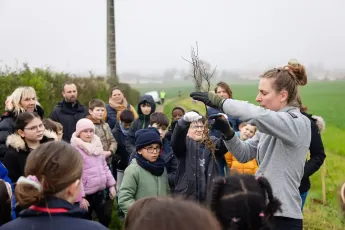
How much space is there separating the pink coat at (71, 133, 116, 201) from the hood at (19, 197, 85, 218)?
3018 millimetres

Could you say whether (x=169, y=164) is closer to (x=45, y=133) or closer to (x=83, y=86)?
(x=45, y=133)

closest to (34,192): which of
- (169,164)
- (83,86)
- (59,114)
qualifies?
(169,164)

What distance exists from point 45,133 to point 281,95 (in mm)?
2606

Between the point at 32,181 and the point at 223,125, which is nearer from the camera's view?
the point at 32,181

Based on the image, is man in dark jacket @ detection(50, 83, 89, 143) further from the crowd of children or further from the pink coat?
the pink coat

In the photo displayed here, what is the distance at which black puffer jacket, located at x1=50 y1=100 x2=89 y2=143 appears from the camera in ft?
22.9

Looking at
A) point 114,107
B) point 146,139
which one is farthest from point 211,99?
point 114,107

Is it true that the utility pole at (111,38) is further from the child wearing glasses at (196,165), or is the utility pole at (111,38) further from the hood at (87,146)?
the child wearing glasses at (196,165)

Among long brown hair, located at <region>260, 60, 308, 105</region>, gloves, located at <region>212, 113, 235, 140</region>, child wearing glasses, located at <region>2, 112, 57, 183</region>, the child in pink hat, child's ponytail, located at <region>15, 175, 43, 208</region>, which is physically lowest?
the child in pink hat

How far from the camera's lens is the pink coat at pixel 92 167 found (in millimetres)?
5305

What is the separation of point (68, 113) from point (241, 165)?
2.99 m

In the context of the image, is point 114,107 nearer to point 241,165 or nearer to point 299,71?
point 241,165

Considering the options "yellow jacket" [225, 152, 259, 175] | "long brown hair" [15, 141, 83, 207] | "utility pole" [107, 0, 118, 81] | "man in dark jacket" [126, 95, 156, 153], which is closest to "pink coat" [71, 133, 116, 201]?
"man in dark jacket" [126, 95, 156, 153]

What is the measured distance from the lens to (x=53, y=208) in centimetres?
225
